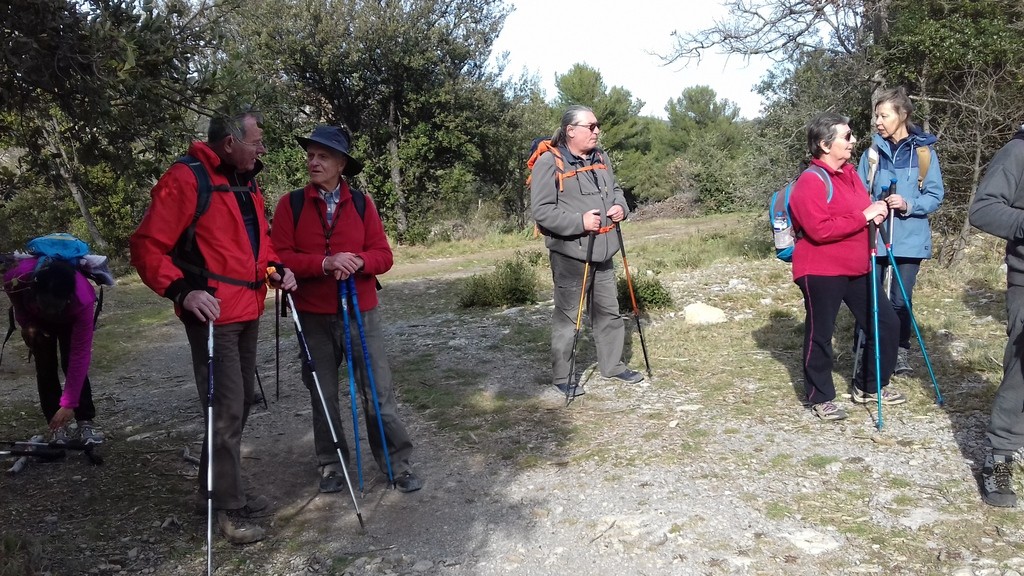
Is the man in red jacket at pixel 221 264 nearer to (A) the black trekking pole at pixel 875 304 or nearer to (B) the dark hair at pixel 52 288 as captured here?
(B) the dark hair at pixel 52 288

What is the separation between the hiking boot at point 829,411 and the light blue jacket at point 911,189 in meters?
1.11

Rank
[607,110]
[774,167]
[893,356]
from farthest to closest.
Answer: [607,110]
[774,167]
[893,356]

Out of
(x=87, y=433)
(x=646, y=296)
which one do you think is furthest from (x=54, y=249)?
(x=646, y=296)

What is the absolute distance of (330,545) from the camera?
402 centimetres

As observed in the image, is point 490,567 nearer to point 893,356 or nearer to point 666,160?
point 893,356

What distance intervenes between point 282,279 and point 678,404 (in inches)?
119

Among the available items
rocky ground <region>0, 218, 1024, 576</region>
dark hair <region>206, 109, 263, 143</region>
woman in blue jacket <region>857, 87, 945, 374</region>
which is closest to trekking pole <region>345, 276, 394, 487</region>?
rocky ground <region>0, 218, 1024, 576</region>

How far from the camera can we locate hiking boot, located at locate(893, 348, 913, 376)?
594 cm

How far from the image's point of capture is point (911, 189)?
5.56 metres

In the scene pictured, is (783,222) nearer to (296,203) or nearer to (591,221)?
(591,221)

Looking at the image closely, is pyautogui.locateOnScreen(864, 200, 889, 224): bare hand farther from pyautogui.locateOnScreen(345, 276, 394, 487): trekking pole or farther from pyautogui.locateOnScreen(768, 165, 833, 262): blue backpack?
pyautogui.locateOnScreen(345, 276, 394, 487): trekking pole

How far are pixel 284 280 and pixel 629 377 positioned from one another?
10.4 ft

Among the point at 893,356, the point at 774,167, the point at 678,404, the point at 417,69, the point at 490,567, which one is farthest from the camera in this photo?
the point at 417,69

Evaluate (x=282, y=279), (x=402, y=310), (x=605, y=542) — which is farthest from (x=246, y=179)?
(x=402, y=310)
